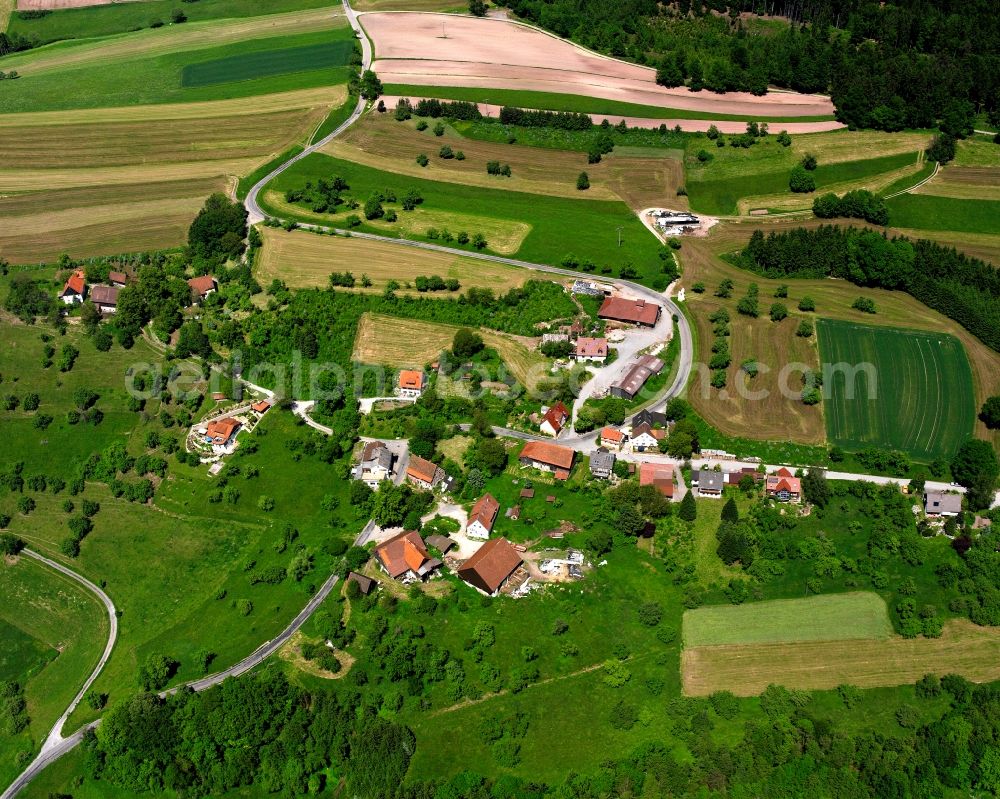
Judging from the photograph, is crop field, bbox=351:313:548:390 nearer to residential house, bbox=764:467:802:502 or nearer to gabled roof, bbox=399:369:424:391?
gabled roof, bbox=399:369:424:391

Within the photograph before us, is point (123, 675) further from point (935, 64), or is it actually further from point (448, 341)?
point (935, 64)

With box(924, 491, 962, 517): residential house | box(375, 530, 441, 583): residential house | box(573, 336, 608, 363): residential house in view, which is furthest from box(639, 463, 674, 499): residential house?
box(924, 491, 962, 517): residential house

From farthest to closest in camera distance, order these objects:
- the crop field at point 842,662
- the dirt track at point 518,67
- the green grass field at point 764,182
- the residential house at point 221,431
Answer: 1. the dirt track at point 518,67
2. the green grass field at point 764,182
3. the residential house at point 221,431
4. the crop field at point 842,662

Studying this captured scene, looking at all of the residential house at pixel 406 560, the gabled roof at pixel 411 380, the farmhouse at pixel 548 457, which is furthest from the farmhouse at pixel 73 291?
the farmhouse at pixel 548 457

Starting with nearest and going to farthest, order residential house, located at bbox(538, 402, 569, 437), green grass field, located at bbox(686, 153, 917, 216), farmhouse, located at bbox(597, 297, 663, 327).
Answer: residential house, located at bbox(538, 402, 569, 437), farmhouse, located at bbox(597, 297, 663, 327), green grass field, located at bbox(686, 153, 917, 216)

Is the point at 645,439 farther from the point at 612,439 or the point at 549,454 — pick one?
the point at 549,454

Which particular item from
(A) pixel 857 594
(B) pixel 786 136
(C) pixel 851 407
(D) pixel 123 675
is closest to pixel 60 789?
(D) pixel 123 675

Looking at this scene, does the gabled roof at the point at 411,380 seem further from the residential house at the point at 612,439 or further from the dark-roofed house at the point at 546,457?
the residential house at the point at 612,439
